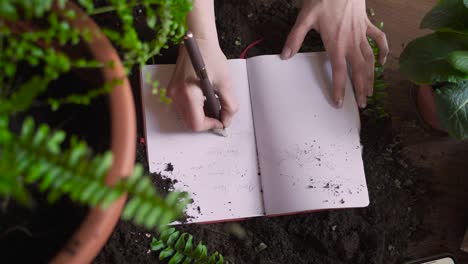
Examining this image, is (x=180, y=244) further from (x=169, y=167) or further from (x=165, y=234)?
(x=169, y=167)

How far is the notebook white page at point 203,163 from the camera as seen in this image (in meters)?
1.09

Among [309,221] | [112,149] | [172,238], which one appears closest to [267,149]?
[309,221]

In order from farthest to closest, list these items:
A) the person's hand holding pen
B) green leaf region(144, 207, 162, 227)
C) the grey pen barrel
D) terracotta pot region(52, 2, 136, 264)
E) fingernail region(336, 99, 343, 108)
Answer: fingernail region(336, 99, 343, 108), the person's hand holding pen, the grey pen barrel, terracotta pot region(52, 2, 136, 264), green leaf region(144, 207, 162, 227)

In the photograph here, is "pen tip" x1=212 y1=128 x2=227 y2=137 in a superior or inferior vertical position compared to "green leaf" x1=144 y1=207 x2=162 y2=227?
inferior

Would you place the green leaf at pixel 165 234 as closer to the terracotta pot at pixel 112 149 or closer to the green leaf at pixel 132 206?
the terracotta pot at pixel 112 149

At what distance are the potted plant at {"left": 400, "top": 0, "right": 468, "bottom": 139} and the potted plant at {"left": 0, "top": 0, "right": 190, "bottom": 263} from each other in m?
0.60

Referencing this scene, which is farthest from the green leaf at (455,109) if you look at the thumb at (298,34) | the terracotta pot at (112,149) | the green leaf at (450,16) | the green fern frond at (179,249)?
the terracotta pot at (112,149)

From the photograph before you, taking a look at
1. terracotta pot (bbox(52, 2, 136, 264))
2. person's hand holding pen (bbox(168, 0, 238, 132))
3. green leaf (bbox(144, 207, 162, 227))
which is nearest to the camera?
green leaf (bbox(144, 207, 162, 227))

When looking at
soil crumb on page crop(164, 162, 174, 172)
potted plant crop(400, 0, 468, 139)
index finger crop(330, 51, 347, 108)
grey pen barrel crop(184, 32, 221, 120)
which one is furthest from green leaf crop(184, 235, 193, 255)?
potted plant crop(400, 0, 468, 139)

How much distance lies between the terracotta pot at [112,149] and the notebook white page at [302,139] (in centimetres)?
53

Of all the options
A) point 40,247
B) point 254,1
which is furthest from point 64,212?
point 254,1

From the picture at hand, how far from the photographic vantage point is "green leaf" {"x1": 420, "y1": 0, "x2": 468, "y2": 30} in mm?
1106

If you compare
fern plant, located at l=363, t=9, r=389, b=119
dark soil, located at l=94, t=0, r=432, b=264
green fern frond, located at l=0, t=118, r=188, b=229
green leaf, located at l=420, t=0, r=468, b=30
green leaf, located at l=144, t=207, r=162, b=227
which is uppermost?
green fern frond, located at l=0, t=118, r=188, b=229

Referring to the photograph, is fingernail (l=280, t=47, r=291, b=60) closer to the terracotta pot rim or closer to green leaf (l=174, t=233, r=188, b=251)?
the terracotta pot rim
